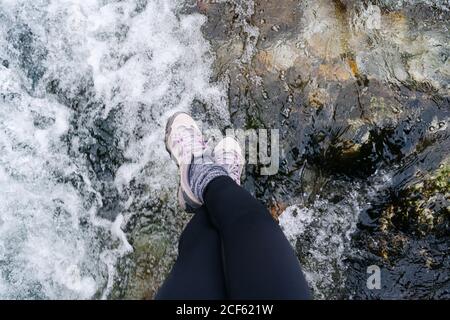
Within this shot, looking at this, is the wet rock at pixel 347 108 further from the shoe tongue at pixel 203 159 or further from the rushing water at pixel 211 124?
the shoe tongue at pixel 203 159

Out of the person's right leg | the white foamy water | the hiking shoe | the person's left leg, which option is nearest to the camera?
the person's right leg

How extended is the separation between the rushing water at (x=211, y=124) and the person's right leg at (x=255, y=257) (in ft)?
2.77

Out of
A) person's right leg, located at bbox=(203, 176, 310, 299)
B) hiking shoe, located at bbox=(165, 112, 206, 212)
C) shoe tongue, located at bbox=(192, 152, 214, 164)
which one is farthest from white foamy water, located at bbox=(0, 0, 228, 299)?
person's right leg, located at bbox=(203, 176, 310, 299)

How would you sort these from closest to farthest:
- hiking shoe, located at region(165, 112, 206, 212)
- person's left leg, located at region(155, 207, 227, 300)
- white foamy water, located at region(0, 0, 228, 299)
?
1. person's left leg, located at region(155, 207, 227, 300)
2. hiking shoe, located at region(165, 112, 206, 212)
3. white foamy water, located at region(0, 0, 228, 299)

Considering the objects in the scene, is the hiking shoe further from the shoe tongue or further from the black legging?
the black legging

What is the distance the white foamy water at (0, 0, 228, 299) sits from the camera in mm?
2418

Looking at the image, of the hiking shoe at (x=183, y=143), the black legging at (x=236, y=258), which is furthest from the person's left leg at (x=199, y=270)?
the hiking shoe at (x=183, y=143)

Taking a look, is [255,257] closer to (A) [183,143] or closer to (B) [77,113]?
(A) [183,143]

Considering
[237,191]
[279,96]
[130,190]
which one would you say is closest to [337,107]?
[279,96]

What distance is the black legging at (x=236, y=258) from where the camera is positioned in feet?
4.87

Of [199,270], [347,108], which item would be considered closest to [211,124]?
[347,108]

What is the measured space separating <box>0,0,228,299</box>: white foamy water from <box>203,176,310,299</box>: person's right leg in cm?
97

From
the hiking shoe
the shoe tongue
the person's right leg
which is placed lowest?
the person's right leg

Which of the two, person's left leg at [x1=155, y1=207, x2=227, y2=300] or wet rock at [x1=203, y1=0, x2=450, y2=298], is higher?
wet rock at [x1=203, y1=0, x2=450, y2=298]
